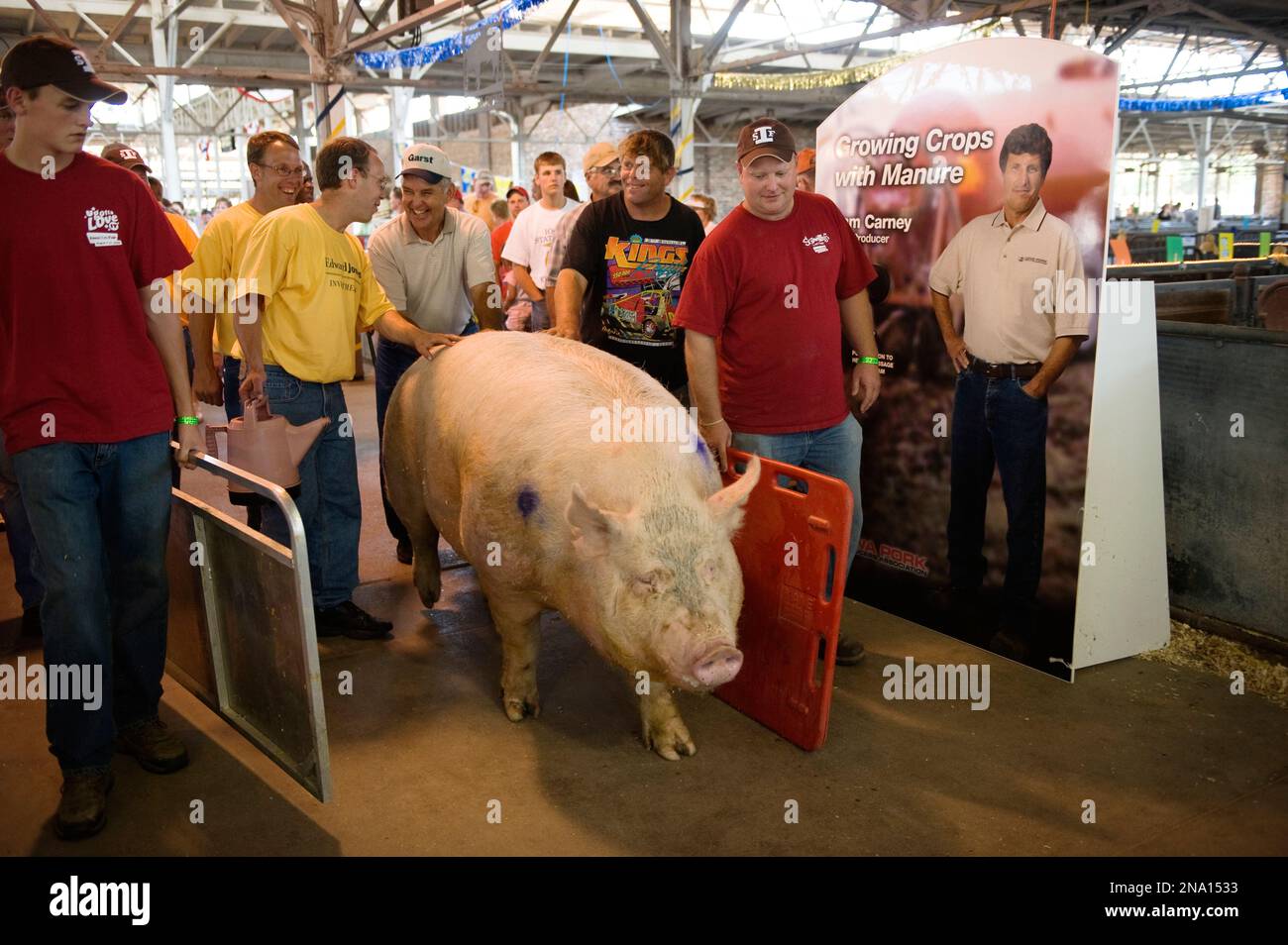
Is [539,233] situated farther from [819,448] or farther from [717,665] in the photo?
[717,665]

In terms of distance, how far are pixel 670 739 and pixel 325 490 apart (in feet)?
6.58

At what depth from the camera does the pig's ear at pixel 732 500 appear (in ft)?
11.0

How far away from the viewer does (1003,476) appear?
4.32m

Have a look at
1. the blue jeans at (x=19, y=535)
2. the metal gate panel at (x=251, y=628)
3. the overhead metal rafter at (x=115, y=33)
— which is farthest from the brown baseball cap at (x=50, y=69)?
the overhead metal rafter at (x=115, y=33)

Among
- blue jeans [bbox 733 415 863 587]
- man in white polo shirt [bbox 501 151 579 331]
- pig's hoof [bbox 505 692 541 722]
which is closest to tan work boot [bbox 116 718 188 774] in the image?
pig's hoof [bbox 505 692 541 722]

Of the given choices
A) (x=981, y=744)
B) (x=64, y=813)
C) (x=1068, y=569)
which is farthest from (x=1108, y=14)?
(x=64, y=813)

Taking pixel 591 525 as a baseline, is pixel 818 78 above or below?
above

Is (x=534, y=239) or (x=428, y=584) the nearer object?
(x=428, y=584)

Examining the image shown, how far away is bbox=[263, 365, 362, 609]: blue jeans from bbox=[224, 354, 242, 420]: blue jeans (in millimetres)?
609

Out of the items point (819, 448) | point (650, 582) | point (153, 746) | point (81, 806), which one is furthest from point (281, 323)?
point (819, 448)

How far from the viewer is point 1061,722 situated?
154 inches

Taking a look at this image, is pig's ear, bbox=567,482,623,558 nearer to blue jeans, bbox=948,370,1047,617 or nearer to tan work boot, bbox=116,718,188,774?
tan work boot, bbox=116,718,188,774

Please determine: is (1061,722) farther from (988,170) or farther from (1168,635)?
(988,170)
